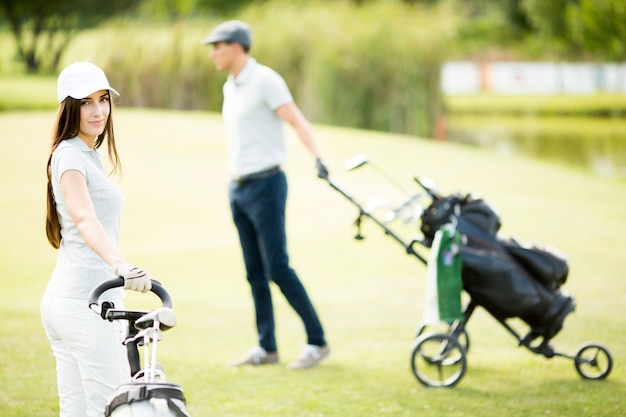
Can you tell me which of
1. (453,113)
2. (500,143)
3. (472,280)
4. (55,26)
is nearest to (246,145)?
(472,280)

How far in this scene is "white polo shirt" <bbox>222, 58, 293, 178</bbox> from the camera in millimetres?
5480

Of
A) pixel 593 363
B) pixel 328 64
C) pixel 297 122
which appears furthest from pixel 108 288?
pixel 328 64

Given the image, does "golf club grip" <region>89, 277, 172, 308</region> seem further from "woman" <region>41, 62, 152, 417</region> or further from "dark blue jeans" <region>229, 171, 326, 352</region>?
"dark blue jeans" <region>229, 171, 326, 352</region>

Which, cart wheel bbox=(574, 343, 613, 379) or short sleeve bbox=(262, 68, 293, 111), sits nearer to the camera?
cart wheel bbox=(574, 343, 613, 379)

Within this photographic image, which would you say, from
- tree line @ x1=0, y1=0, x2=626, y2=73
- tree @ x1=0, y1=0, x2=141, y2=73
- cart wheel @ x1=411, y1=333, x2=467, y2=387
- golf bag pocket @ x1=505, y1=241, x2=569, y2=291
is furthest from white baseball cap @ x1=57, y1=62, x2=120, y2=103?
tree @ x1=0, y1=0, x2=141, y2=73

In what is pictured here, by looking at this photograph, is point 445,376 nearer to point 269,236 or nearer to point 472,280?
point 472,280

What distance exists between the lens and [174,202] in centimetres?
1319

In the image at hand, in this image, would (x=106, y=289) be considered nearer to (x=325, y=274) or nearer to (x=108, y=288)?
(x=108, y=288)

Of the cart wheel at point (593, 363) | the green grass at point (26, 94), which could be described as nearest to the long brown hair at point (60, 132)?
the cart wheel at point (593, 363)

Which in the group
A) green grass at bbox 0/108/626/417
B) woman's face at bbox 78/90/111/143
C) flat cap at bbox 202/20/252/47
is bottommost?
green grass at bbox 0/108/626/417

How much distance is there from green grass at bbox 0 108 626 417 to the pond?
390 cm

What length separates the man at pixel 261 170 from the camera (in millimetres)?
5461

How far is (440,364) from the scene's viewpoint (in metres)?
5.24

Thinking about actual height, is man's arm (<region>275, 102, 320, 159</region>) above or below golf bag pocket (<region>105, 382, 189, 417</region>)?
above
